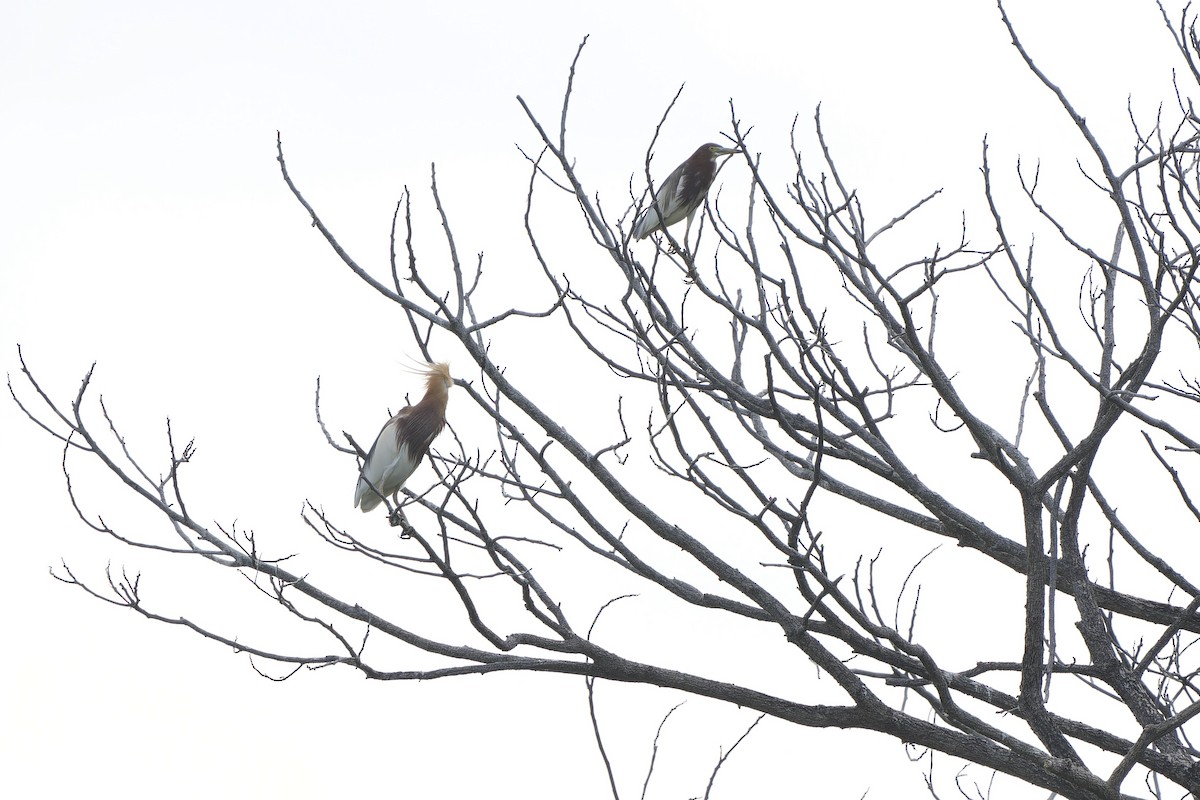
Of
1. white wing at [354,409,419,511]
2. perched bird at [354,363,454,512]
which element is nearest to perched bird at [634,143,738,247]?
perched bird at [354,363,454,512]

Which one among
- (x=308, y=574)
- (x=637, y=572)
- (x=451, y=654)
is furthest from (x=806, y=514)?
(x=308, y=574)

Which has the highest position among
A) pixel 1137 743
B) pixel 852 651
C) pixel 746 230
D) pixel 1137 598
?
pixel 746 230

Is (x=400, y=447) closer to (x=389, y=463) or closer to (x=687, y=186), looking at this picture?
(x=389, y=463)

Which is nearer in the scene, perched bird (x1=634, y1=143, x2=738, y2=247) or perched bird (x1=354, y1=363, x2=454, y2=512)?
perched bird (x1=354, y1=363, x2=454, y2=512)

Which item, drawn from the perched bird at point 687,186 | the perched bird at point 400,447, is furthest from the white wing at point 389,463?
the perched bird at point 687,186

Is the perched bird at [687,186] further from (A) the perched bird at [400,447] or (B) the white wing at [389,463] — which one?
(B) the white wing at [389,463]

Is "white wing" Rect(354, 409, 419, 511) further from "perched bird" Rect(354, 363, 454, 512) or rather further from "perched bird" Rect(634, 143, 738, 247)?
"perched bird" Rect(634, 143, 738, 247)

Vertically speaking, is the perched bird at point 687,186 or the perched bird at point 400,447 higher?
the perched bird at point 687,186

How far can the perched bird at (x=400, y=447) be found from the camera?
5535mm

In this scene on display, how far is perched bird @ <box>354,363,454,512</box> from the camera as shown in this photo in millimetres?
5535

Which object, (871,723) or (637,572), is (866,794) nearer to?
(871,723)

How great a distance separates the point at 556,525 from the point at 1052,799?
1.54m

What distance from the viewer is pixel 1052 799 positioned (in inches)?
124

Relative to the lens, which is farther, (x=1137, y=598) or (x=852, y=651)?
(x=1137, y=598)
